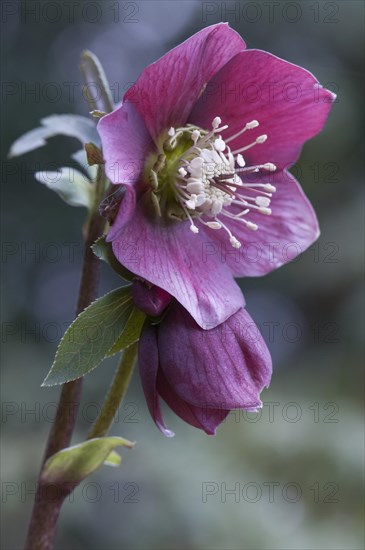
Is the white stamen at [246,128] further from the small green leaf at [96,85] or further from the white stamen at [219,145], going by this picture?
the small green leaf at [96,85]

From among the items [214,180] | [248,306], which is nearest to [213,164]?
[214,180]

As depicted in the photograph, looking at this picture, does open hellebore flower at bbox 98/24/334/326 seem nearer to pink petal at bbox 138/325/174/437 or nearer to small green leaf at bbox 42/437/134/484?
pink petal at bbox 138/325/174/437

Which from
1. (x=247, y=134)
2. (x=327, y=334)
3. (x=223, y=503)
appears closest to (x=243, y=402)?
(x=247, y=134)

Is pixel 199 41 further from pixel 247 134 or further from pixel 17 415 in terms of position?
pixel 17 415

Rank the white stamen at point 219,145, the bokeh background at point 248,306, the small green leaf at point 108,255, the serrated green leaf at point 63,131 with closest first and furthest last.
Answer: the small green leaf at point 108,255 → the white stamen at point 219,145 → the serrated green leaf at point 63,131 → the bokeh background at point 248,306

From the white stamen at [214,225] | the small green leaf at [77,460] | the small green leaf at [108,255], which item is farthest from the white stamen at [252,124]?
the small green leaf at [77,460]

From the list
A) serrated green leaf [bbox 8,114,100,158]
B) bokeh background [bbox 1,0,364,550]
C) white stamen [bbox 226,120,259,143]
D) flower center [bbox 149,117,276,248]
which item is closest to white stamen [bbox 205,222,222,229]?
flower center [bbox 149,117,276,248]
